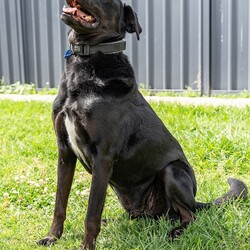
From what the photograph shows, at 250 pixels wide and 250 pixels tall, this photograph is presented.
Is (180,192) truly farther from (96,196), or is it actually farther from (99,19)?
(99,19)

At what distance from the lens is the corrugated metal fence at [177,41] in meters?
6.81

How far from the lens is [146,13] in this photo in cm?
717

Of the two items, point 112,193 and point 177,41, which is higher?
point 177,41

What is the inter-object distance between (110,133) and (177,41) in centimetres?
435

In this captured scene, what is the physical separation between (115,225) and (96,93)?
3.06 feet

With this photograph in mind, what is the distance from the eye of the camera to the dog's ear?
10.6 ft

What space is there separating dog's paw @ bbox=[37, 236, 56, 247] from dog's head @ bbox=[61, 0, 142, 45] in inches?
48.1

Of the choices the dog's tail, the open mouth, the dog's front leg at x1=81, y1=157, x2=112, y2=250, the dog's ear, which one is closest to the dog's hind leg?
the dog's tail

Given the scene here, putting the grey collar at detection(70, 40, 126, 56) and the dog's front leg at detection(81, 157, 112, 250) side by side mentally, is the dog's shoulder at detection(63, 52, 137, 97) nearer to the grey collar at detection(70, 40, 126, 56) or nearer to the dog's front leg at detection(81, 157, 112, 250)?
the grey collar at detection(70, 40, 126, 56)

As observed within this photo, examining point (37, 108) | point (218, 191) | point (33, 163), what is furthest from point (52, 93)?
point (218, 191)

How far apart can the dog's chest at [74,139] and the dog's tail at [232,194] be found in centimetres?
90

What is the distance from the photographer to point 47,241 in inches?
125

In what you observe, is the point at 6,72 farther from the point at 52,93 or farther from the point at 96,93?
the point at 96,93

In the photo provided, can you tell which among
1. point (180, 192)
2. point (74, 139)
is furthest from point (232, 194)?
point (74, 139)
